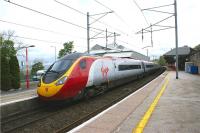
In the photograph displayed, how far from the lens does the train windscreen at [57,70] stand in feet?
35.0

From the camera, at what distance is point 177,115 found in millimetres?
8477

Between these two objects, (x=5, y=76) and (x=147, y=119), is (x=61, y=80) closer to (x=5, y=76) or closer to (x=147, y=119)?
(x=147, y=119)

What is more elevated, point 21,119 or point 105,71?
point 105,71

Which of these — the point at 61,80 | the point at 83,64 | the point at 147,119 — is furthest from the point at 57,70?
the point at 147,119

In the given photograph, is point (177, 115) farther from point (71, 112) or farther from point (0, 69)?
point (0, 69)

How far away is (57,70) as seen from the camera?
11.1 meters

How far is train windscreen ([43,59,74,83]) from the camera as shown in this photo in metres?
10.7

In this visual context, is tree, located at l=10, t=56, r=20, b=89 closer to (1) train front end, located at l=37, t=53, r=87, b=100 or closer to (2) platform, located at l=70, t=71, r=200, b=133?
(1) train front end, located at l=37, t=53, r=87, b=100

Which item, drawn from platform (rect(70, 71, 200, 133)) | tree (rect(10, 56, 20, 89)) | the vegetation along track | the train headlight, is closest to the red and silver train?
the train headlight

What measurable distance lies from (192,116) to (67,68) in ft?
18.0

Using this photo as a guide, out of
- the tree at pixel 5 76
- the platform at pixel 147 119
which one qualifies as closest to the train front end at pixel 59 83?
the platform at pixel 147 119

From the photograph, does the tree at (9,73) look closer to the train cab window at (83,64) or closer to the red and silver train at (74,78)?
the red and silver train at (74,78)

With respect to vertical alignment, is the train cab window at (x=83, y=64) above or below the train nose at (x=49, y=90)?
above

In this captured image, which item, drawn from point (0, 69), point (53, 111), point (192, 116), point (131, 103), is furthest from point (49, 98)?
point (0, 69)
